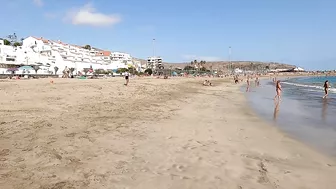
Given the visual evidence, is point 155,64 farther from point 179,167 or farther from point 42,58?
point 179,167

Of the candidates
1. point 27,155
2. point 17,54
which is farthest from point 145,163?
point 17,54

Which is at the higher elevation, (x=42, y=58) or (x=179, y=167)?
(x=42, y=58)

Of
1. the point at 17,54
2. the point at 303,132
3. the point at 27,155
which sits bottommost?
the point at 303,132

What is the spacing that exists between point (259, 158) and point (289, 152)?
3.83 ft

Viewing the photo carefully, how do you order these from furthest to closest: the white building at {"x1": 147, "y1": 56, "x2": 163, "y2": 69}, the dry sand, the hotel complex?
1. the white building at {"x1": 147, "y1": 56, "x2": 163, "y2": 69}
2. the hotel complex
3. the dry sand

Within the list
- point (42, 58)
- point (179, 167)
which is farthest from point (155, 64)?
point (179, 167)

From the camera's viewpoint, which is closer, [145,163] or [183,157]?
[145,163]

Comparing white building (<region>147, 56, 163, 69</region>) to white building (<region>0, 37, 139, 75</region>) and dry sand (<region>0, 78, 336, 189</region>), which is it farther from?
dry sand (<region>0, 78, 336, 189</region>)

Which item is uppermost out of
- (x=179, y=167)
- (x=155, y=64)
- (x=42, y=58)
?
(x=42, y=58)

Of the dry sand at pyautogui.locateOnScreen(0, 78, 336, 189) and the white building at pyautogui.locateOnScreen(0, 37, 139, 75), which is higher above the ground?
the white building at pyautogui.locateOnScreen(0, 37, 139, 75)

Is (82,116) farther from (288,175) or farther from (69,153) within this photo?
(288,175)

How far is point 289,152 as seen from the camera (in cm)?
684

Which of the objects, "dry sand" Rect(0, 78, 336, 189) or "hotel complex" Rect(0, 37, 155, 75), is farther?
"hotel complex" Rect(0, 37, 155, 75)

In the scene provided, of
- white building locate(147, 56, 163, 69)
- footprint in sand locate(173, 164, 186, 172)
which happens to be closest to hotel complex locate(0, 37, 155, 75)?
white building locate(147, 56, 163, 69)
